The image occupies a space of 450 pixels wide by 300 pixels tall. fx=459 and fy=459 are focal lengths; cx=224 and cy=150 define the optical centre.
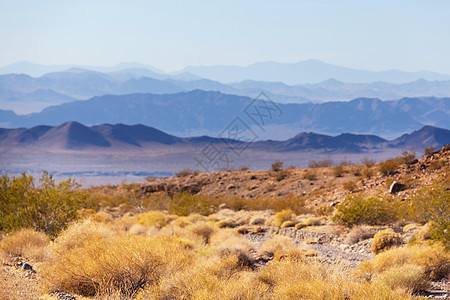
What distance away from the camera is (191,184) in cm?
4366

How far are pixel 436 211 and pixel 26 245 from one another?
10961mm

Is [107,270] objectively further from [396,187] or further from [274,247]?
[396,187]

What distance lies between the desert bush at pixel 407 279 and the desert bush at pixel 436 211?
2328 millimetres

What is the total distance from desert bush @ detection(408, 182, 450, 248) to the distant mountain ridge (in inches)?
5687

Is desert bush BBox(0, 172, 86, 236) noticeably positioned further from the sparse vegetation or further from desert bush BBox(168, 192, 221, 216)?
desert bush BBox(168, 192, 221, 216)

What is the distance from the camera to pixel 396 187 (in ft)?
70.1

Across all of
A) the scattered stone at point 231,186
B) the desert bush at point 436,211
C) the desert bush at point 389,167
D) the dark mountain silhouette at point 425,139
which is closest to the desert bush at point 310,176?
the scattered stone at point 231,186

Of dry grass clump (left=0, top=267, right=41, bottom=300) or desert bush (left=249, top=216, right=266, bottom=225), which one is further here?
desert bush (left=249, top=216, right=266, bottom=225)

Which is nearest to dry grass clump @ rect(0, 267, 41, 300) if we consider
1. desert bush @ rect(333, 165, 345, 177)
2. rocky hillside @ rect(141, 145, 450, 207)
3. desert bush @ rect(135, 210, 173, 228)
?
desert bush @ rect(135, 210, 173, 228)

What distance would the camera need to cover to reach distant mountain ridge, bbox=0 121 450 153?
170 metres

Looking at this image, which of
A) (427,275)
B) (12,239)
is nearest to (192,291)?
(427,275)

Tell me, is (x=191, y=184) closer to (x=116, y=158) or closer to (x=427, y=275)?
(x=427, y=275)

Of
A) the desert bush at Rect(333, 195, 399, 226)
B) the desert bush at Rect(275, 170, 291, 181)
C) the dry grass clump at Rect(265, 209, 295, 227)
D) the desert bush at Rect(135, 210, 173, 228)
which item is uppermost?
the desert bush at Rect(333, 195, 399, 226)

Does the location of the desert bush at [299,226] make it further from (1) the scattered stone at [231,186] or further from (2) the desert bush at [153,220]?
(1) the scattered stone at [231,186]
